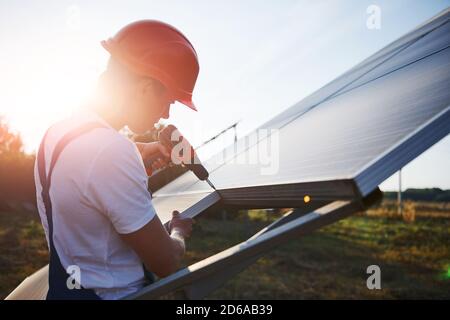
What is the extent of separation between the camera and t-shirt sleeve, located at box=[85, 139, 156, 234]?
51.5 inches

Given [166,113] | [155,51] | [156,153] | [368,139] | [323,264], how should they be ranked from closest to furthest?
[368,139] → [155,51] → [166,113] → [156,153] → [323,264]

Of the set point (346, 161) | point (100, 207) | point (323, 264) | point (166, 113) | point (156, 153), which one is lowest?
point (323, 264)

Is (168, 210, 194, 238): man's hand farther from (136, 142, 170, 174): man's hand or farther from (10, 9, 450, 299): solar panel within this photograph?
(136, 142, 170, 174): man's hand

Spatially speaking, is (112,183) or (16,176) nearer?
(112,183)

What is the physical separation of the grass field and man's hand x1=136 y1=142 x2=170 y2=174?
3468 millimetres

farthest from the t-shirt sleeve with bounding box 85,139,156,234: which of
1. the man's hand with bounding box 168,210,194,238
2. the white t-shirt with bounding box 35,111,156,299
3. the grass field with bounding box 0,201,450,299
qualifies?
the grass field with bounding box 0,201,450,299

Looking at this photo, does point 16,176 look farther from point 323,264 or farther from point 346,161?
point 346,161

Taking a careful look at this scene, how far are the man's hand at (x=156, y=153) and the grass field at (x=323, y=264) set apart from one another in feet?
11.4

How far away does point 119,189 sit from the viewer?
1311mm

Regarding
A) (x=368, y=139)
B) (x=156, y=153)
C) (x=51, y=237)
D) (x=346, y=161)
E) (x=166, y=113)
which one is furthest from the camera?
(x=156, y=153)

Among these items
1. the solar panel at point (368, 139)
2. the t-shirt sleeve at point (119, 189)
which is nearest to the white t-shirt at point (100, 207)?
the t-shirt sleeve at point (119, 189)

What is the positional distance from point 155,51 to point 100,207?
772mm

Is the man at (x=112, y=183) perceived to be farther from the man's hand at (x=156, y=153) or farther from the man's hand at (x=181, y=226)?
the man's hand at (x=156, y=153)

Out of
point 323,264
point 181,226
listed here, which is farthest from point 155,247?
point 323,264
